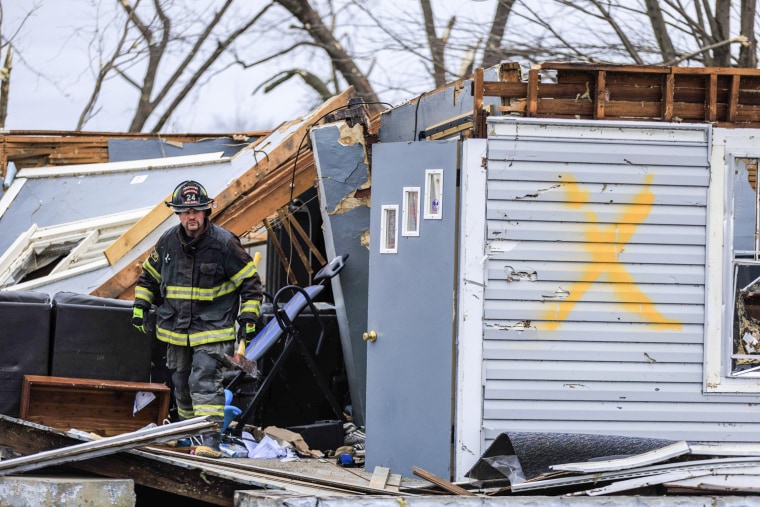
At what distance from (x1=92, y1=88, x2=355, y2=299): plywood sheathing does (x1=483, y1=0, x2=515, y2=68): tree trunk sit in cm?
754

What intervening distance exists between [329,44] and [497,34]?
4793mm

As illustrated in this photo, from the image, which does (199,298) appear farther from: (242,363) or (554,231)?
(554,231)

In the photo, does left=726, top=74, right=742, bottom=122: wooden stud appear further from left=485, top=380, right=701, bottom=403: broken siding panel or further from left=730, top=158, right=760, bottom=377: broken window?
left=485, top=380, right=701, bottom=403: broken siding panel

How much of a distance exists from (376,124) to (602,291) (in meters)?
3.76

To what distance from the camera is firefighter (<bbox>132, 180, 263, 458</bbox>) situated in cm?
758

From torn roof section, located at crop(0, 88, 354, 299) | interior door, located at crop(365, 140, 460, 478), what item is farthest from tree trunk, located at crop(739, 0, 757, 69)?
interior door, located at crop(365, 140, 460, 478)

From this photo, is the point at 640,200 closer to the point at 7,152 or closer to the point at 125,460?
the point at 125,460

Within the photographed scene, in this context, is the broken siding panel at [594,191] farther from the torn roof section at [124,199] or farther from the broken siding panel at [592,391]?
the torn roof section at [124,199]

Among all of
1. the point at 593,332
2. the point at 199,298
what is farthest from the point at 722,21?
the point at 199,298

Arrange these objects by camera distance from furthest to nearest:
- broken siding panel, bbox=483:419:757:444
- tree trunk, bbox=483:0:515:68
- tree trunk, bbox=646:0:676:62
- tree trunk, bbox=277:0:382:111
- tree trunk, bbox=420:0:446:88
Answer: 1. tree trunk, bbox=277:0:382:111
2. tree trunk, bbox=420:0:446:88
3. tree trunk, bbox=483:0:515:68
4. tree trunk, bbox=646:0:676:62
5. broken siding panel, bbox=483:419:757:444

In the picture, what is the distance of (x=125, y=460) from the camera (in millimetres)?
6258

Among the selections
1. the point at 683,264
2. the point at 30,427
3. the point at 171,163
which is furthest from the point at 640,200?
the point at 171,163

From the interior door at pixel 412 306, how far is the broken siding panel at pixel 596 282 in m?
0.31

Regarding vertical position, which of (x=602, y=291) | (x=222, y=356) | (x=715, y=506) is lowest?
(x=715, y=506)
